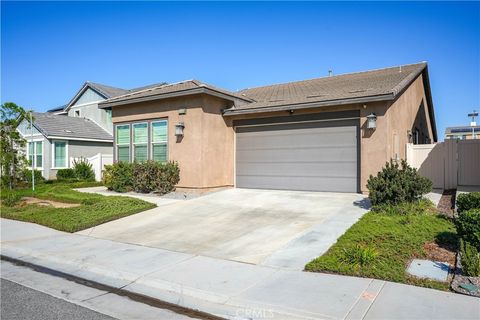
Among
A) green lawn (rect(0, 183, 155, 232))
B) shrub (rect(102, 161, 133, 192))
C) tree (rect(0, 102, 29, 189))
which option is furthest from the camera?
tree (rect(0, 102, 29, 189))

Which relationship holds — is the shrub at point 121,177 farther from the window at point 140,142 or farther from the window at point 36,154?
the window at point 36,154

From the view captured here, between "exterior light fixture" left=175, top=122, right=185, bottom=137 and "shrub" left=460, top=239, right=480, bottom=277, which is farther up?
"exterior light fixture" left=175, top=122, right=185, bottom=137

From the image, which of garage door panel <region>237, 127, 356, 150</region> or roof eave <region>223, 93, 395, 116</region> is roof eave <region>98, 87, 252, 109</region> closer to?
roof eave <region>223, 93, 395, 116</region>

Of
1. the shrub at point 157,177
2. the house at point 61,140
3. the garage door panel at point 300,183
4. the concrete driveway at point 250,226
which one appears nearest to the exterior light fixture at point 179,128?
the shrub at point 157,177

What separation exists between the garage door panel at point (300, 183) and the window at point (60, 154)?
44.0 ft

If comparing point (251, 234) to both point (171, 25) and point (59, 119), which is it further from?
point (59, 119)

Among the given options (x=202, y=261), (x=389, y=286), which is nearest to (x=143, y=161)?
(x=202, y=261)

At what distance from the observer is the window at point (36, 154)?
874 inches

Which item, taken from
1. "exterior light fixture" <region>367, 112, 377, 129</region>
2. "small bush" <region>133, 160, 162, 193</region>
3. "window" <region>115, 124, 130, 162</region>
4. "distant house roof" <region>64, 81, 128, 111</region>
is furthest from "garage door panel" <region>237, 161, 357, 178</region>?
"distant house roof" <region>64, 81, 128, 111</region>

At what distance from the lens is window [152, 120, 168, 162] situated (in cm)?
1426

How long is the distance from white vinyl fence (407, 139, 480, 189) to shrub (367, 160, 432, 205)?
460cm

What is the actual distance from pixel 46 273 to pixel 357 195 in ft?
28.8

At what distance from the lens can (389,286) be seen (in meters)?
4.73

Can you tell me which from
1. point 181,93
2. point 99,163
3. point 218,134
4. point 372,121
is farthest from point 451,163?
point 99,163
